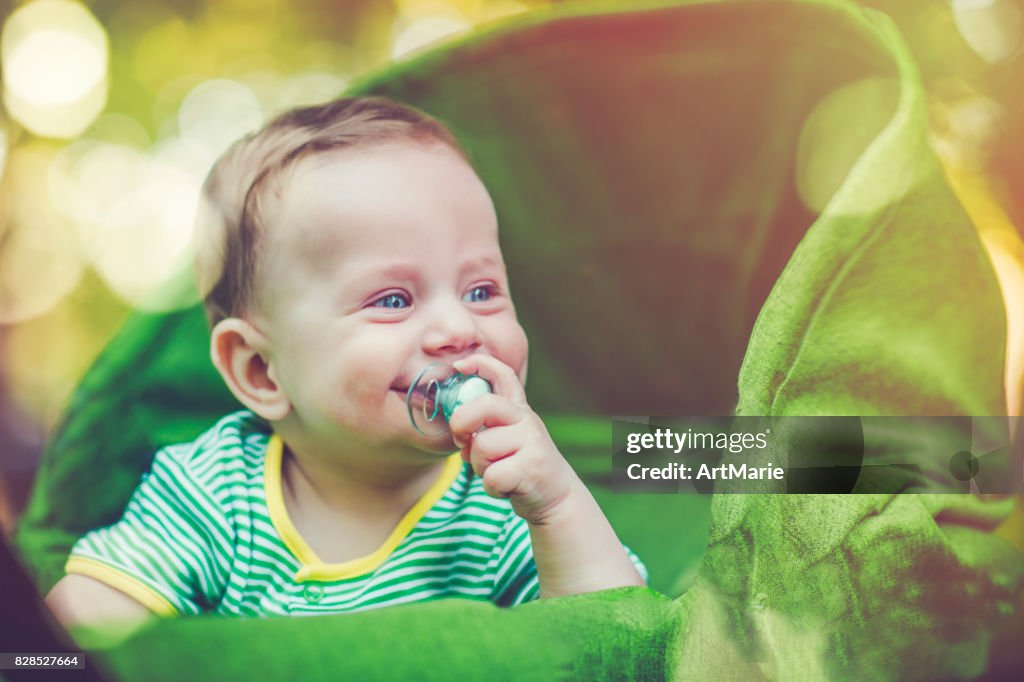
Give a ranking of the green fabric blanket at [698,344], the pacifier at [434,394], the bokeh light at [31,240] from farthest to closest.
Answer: the bokeh light at [31,240], the pacifier at [434,394], the green fabric blanket at [698,344]

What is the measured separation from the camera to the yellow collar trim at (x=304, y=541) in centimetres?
91

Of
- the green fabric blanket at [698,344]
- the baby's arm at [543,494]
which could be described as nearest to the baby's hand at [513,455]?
the baby's arm at [543,494]

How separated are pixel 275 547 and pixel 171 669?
0.28m

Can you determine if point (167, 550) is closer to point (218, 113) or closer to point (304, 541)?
point (304, 541)

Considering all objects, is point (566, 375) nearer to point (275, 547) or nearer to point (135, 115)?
point (275, 547)

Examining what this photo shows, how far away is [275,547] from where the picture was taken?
3.05ft

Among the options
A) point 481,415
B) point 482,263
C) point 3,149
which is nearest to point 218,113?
point 3,149

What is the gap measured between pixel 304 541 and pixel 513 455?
0.86 feet

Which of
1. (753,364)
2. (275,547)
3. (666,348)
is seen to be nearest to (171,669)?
(275,547)

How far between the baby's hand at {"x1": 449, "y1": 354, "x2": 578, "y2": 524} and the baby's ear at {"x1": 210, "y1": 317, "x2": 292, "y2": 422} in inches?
8.4

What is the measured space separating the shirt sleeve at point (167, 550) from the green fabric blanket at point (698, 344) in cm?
6

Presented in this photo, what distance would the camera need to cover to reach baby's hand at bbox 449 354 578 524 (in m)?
0.80
